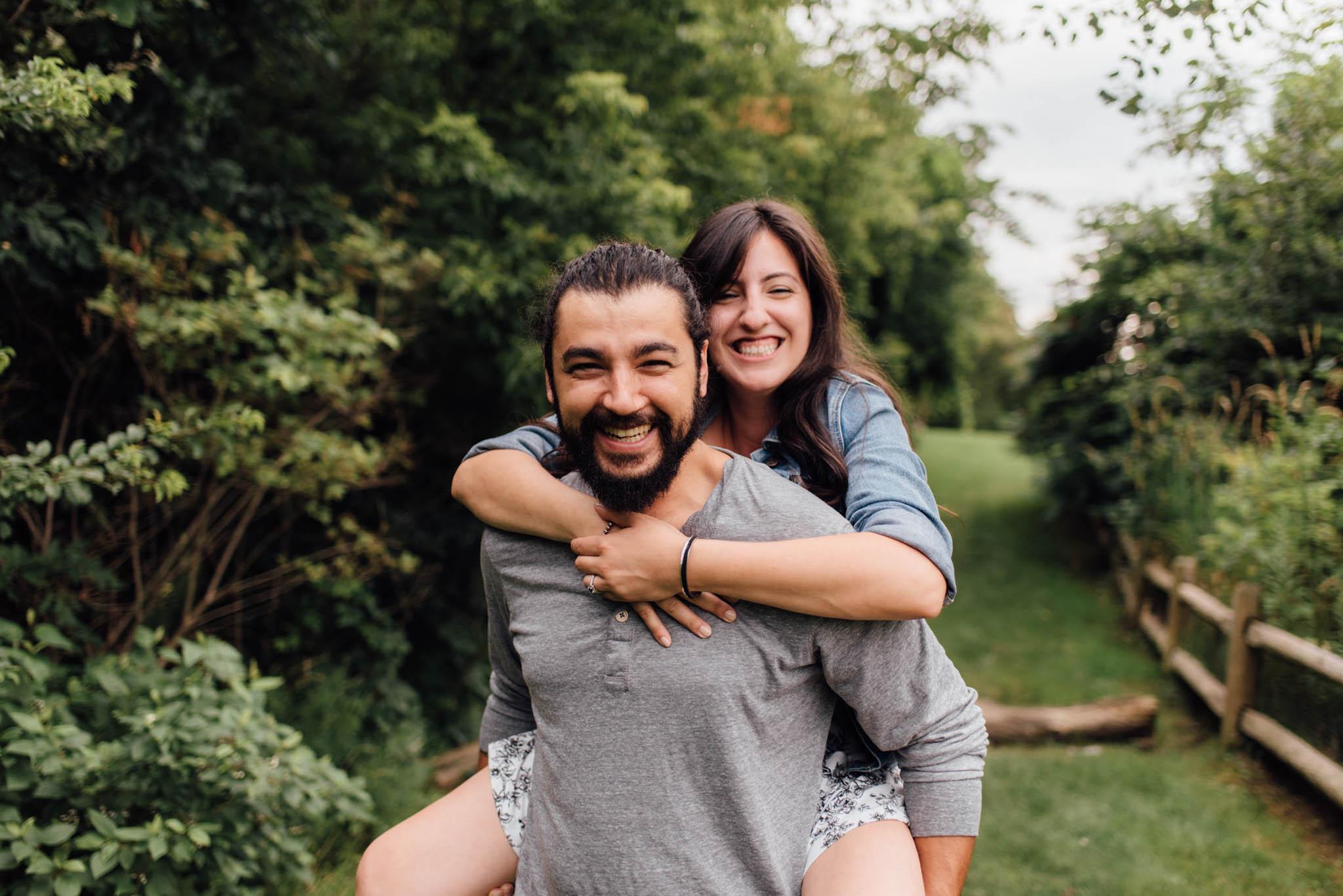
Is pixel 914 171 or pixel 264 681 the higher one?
pixel 914 171

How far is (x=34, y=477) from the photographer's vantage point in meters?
2.45

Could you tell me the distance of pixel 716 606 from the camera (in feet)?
6.05

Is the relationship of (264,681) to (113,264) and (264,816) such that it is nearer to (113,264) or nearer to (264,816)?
(264,816)

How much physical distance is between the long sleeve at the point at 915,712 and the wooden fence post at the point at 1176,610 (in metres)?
5.37

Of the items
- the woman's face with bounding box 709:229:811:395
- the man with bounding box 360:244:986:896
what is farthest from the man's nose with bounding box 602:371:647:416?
the woman's face with bounding box 709:229:811:395

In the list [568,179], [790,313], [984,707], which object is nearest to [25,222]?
[790,313]

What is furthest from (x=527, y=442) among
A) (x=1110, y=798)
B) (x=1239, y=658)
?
(x=1239, y=658)

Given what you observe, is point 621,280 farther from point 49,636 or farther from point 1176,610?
point 1176,610

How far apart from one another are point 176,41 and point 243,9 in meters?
0.43

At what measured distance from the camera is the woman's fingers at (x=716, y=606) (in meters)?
1.84

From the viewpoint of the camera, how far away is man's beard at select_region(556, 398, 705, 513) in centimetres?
187

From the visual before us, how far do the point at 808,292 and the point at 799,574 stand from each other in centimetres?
114

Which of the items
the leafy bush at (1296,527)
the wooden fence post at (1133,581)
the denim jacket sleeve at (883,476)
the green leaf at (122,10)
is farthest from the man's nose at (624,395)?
the wooden fence post at (1133,581)

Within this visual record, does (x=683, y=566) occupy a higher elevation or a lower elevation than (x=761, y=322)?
lower
